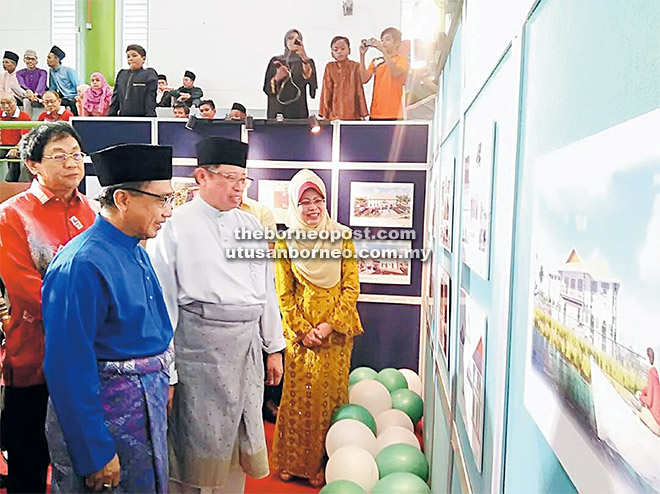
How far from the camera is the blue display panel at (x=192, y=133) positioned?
514 centimetres

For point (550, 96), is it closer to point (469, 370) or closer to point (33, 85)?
point (469, 370)

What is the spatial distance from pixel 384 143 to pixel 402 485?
291 cm

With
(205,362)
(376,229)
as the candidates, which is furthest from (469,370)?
(376,229)

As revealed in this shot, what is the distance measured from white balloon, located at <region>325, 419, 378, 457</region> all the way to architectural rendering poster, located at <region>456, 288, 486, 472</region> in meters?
1.76

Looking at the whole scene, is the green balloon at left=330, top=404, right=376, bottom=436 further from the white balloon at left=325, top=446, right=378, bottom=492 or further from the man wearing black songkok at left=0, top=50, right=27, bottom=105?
the man wearing black songkok at left=0, top=50, right=27, bottom=105

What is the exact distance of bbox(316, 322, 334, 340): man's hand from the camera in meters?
3.64

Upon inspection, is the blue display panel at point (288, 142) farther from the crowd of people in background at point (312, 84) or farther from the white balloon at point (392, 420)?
the white balloon at point (392, 420)

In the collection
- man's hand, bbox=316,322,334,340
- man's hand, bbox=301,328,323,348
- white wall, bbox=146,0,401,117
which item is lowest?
man's hand, bbox=301,328,323,348

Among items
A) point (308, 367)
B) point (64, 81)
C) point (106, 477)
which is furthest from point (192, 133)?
point (64, 81)

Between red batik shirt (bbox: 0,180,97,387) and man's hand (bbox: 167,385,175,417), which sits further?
man's hand (bbox: 167,385,175,417)

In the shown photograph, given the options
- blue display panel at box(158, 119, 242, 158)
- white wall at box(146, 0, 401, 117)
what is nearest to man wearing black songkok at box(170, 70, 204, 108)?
white wall at box(146, 0, 401, 117)

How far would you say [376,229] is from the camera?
5.05m

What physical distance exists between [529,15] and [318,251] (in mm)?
2897

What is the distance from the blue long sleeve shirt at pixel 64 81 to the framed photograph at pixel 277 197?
465 cm
